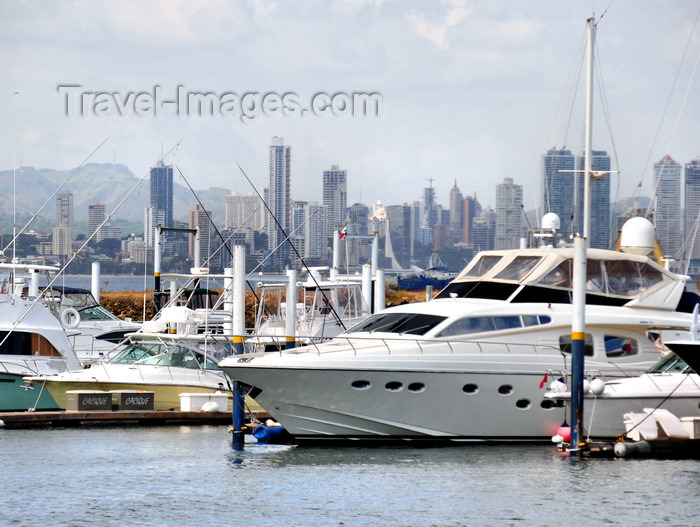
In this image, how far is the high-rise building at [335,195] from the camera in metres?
148

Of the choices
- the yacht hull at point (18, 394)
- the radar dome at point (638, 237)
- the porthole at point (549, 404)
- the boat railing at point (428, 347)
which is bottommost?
the yacht hull at point (18, 394)

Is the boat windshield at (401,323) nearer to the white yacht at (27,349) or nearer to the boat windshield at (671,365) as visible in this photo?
the boat windshield at (671,365)

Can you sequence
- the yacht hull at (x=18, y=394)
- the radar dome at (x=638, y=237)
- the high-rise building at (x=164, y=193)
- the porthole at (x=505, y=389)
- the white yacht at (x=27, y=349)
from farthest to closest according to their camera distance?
the high-rise building at (x=164, y=193)
the white yacht at (x=27, y=349)
the yacht hull at (x=18, y=394)
the radar dome at (x=638, y=237)
the porthole at (x=505, y=389)

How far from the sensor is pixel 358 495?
1664 cm

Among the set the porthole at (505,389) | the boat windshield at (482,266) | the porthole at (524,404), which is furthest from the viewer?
the boat windshield at (482,266)

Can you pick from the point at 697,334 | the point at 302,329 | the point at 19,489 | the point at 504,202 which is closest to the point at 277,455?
the point at 19,489

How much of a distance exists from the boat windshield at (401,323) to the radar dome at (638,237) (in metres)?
6.67

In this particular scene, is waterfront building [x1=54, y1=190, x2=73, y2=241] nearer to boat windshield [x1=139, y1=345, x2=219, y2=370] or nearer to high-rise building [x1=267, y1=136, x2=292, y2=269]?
high-rise building [x1=267, y1=136, x2=292, y2=269]

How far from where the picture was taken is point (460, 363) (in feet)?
68.3

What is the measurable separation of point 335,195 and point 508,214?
2446 cm

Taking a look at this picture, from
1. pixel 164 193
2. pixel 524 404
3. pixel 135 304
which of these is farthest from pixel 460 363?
pixel 164 193

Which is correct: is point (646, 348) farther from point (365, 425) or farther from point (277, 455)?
point (277, 455)

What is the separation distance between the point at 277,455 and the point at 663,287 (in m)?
9.10

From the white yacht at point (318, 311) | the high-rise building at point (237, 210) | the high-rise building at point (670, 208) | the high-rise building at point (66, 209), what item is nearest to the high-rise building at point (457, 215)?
the high-rise building at point (237, 210)
